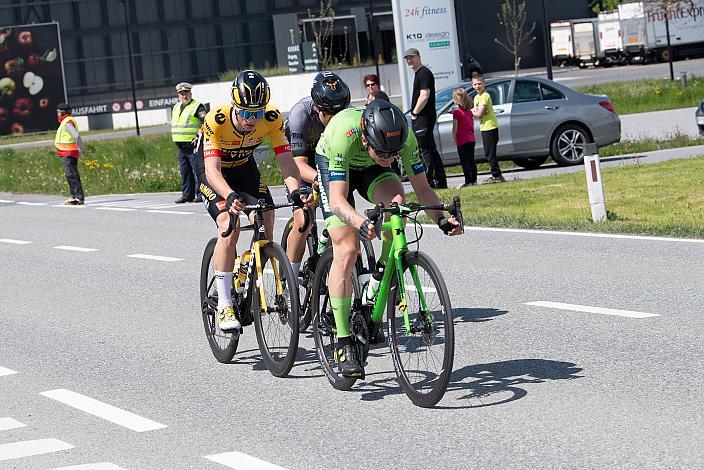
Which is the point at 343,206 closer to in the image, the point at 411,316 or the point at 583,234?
the point at 411,316

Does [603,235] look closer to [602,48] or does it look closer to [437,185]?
[437,185]

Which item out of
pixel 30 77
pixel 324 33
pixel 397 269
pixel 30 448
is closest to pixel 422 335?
pixel 397 269

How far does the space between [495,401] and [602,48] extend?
67933 mm

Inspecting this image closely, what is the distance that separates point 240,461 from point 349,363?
56.0 inches

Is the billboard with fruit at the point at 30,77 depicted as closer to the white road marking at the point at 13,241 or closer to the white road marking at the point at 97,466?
the white road marking at the point at 13,241

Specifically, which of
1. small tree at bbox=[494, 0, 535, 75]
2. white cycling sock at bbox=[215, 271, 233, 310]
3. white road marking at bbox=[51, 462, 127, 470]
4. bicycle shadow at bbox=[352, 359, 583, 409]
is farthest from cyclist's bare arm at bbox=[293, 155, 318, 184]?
small tree at bbox=[494, 0, 535, 75]

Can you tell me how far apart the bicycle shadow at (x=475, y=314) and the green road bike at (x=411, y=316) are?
89.6 inches

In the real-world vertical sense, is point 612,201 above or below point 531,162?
below

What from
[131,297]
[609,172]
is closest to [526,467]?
[131,297]

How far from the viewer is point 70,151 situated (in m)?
24.5

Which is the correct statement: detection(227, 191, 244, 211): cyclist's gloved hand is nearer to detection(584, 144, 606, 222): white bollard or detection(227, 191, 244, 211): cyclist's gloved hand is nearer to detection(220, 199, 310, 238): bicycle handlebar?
detection(220, 199, 310, 238): bicycle handlebar

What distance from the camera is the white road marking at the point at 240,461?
20.3ft

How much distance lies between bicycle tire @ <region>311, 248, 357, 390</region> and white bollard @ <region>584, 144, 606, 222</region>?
744 centimetres

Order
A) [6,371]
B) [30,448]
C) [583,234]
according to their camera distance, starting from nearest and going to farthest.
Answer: [30,448], [6,371], [583,234]
